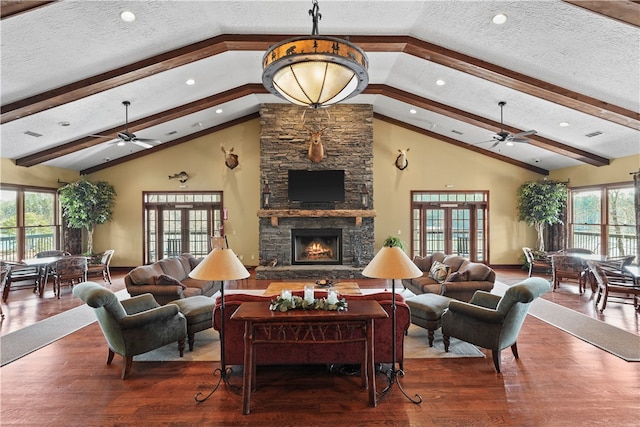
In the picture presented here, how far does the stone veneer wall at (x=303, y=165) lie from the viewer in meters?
→ 8.52

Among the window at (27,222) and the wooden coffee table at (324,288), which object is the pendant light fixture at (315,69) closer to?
the wooden coffee table at (324,288)

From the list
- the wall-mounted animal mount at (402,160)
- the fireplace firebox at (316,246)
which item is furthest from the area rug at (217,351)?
the wall-mounted animal mount at (402,160)

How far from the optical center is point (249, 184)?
9242 mm

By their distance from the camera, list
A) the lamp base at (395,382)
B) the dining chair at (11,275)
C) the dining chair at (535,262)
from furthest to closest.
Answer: the dining chair at (535,262)
the dining chair at (11,275)
the lamp base at (395,382)

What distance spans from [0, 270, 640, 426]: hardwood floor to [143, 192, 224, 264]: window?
17.8ft

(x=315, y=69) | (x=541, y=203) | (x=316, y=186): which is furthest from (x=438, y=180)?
(x=315, y=69)

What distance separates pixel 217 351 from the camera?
3920 mm

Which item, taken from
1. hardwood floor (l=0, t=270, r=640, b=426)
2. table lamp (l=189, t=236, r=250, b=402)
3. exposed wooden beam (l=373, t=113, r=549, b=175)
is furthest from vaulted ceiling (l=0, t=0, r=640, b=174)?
hardwood floor (l=0, t=270, r=640, b=426)

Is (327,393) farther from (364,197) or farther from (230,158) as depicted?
(230,158)

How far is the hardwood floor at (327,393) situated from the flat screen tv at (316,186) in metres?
5.24

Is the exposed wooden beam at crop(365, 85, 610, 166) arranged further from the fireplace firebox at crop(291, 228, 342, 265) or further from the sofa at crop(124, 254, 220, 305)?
the sofa at crop(124, 254, 220, 305)

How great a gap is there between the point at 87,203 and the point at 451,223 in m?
9.87

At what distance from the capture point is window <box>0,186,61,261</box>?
7090 millimetres

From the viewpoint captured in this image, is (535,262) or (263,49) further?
(535,262)
